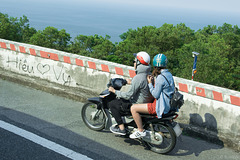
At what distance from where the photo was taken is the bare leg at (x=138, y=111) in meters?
4.54

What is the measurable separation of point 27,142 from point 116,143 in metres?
1.48

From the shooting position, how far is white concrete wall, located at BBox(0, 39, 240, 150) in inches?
200

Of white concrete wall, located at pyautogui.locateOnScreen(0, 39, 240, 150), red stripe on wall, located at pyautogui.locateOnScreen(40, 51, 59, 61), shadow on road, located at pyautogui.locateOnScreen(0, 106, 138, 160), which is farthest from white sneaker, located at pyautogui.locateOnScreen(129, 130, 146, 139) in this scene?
red stripe on wall, located at pyautogui.locateOnScreen(40, 51, 59, 61)

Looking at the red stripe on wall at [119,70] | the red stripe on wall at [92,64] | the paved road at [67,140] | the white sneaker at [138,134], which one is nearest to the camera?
the paved road at [67,140]

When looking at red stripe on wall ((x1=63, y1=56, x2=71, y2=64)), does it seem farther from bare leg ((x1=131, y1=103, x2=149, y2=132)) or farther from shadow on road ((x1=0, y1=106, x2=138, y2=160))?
bare leg ((x1=131, y1=103, x2=149, y2=132))

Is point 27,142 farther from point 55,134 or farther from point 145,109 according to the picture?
point 145,109

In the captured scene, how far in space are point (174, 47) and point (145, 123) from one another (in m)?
41.9

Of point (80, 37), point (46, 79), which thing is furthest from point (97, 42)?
point (46, 79)

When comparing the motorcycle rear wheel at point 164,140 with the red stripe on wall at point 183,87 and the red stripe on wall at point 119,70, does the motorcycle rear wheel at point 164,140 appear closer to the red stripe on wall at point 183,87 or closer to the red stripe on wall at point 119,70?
the red stripe on wall at point 183,87

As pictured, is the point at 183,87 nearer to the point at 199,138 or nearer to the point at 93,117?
the point at 199,138

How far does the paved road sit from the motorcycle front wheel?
11cm

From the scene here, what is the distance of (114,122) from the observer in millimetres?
5141

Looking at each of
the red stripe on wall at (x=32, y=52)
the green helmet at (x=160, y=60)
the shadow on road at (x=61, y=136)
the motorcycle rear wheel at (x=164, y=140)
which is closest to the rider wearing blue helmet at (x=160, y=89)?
the green helmet at (x=160, y=60)

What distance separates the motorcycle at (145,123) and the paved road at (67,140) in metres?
0.16
